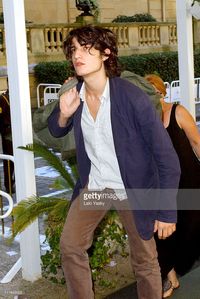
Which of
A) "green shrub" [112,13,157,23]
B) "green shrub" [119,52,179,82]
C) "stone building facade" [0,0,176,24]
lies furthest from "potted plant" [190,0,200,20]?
"green shrub" [112,13,157,23]

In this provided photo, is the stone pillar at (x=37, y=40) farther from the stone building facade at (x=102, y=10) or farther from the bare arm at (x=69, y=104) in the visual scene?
the bare arm at (x=69, y=104)

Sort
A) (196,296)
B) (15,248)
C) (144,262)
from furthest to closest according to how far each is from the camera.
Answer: (15,248)
(196,296)
(144,262)

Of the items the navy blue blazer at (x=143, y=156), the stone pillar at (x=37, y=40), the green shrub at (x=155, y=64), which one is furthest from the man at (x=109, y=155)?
the green shrub at (x=155, y=64)

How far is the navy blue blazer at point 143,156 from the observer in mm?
3305

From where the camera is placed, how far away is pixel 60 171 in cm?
482

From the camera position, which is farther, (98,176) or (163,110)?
(163,110)

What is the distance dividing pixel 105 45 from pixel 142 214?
99cm

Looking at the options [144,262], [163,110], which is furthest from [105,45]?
[144,262]

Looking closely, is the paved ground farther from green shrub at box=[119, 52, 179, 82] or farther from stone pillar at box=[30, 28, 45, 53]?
Answer: green shrub at box=[119, 52, 179, 82]

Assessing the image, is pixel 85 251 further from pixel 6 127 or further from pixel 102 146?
pixel 6 127

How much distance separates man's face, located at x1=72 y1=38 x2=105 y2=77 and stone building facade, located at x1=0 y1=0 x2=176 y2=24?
914 inches

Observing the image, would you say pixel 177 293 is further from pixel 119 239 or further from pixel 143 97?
pixel 143 97

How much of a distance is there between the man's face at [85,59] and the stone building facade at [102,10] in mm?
23227

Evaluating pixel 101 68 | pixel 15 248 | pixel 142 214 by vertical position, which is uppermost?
pixel 101 68
